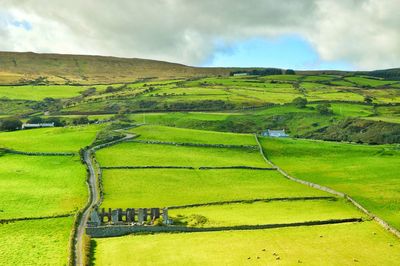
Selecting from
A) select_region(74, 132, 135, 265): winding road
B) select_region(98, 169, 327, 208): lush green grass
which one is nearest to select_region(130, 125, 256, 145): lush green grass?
select_region(74, 132, 135, 265): winding road

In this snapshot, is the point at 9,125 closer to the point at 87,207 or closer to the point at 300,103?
the point at 87,207

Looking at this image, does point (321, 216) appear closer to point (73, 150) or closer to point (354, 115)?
point (73, 150)

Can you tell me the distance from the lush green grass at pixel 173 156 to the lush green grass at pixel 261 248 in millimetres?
35298

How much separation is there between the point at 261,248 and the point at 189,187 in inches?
1074

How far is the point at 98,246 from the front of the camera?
1719 inches

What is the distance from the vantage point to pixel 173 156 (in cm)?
8625

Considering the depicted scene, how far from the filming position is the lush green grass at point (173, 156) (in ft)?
268

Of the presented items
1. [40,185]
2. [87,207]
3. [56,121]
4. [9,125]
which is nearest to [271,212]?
[87,207]

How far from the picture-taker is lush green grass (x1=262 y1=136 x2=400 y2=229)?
61.7 metres

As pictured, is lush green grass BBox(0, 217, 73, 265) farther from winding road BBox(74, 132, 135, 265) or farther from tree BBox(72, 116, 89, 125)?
tree BBox(72, 116, 89, 125)

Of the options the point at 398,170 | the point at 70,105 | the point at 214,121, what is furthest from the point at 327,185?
the point at 70,105

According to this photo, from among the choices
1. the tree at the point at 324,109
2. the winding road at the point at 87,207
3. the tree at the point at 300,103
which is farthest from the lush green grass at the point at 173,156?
the tree at the point at 300,103

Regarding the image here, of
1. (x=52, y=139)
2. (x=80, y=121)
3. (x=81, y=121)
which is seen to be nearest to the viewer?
(x=52, y=139)

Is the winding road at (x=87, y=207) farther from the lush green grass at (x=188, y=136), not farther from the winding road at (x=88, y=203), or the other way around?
the lush green grass at (x=188, y=136)
